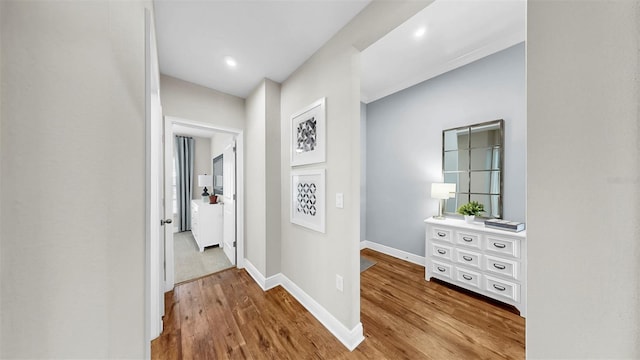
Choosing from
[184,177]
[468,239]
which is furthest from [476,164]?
[184,177]

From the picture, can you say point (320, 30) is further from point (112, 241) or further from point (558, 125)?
point (112, 241)

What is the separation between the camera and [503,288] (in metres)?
1.95

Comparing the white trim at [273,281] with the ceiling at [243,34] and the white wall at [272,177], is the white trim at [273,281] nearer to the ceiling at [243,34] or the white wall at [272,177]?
the white wall at [272,177]

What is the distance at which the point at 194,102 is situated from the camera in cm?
Result: 241

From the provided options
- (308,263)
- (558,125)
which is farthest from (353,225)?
(558,125)

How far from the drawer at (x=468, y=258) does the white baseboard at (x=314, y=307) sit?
4.62 feet

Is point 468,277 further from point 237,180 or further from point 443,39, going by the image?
point 237,180

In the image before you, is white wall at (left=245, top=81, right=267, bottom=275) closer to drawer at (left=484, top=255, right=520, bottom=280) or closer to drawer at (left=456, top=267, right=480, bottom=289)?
drawer at (left=456, top=267, right=480, bottom=289)

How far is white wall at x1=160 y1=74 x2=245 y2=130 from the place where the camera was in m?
2.26

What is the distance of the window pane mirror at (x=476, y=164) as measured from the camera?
7.43ft

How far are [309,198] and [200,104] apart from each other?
5.91 ft

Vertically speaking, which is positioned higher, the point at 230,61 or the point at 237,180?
the point at 230,61

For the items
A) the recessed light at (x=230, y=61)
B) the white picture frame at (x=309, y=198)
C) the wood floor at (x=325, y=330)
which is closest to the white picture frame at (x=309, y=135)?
the white picture frame at (x=309, y=198)

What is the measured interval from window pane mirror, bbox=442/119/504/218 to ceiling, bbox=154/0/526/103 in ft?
2.83
